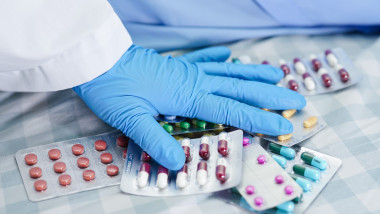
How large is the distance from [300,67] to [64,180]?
59 centimetres

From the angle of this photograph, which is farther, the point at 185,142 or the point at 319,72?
the point at 319,72

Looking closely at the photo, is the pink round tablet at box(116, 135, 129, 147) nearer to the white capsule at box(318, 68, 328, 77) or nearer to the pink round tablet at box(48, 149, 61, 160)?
the pink round tablet at box(48, 149, 61, 160)

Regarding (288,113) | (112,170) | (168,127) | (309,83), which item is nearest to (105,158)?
(112,170)

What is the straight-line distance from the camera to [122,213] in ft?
2.43

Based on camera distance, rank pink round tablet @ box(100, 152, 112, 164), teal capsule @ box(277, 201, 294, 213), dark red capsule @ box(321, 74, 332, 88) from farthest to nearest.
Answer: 1. dark red capsule @ box(321, 74, 332, 88)
2. pink round tablet @ box(100, 152, 112, 164)
3. teal capsule @ box(277, 201, 294, 213)

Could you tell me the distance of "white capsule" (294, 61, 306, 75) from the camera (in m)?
1.05

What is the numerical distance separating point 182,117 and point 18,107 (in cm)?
35

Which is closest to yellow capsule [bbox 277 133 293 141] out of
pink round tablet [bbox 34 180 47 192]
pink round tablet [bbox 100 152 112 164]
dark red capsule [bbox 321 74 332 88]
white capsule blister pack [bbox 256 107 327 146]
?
white capsule blister pack [bbox 256 107 327 146]

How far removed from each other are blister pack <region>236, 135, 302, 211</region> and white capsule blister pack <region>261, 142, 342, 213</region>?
27 millimetres

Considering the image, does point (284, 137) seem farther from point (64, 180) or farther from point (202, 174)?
point (64, 180)

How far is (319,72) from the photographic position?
1.04 meters

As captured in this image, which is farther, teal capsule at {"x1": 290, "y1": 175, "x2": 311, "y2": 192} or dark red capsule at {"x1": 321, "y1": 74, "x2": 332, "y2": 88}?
dark red capsule at {"x1": 321, "y1": 74, "x2": 332, "y2": 88}

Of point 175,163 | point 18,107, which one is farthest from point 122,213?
point 18,107

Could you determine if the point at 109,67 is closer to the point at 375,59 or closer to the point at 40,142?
the point at 40,142
